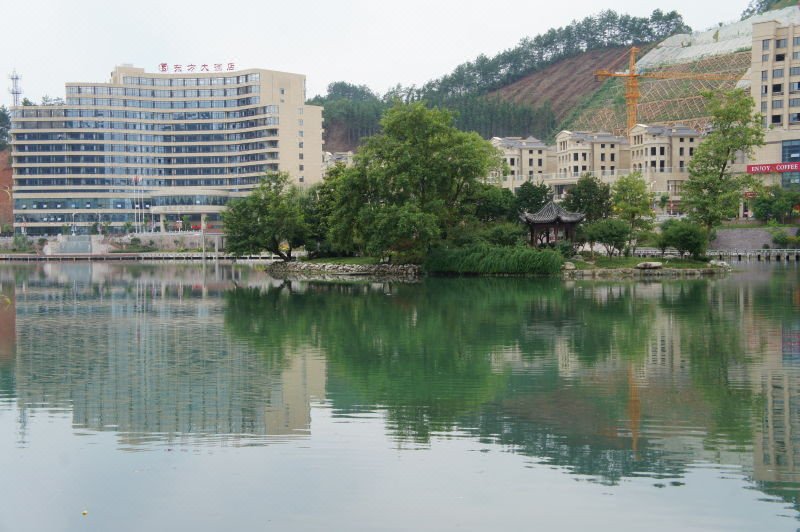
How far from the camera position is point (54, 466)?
10633 mm

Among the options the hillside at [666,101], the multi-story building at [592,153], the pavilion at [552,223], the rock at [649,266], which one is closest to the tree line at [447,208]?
the pavilion at [552,223]

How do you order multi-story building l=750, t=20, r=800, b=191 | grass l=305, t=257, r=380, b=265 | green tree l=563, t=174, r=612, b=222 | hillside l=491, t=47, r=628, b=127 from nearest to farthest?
grass l=305, t=257, r=380, b=265
green tree l=563, t=174, r=612, b=222
multi-story building l=750, t=20, r=800, b=191
hillside l=491, t=47, r=628, b=127

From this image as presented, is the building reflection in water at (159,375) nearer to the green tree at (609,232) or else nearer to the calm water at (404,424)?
the calm water at (404,424)

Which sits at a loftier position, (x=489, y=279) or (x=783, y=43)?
(x=783, y=43)

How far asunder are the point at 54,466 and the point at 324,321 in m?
16.2

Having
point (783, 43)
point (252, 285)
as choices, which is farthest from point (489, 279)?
point (783, 43)

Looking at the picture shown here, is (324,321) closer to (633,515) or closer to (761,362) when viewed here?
(761,362)

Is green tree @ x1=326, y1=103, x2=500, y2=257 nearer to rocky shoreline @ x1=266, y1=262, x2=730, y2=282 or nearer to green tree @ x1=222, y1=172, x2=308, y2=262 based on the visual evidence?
rocky shoreline @ x1=266, y1=262, x2=730, y2=282

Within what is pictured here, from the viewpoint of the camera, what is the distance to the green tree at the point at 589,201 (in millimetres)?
60656

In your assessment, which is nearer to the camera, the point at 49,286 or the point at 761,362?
the point at 761,362

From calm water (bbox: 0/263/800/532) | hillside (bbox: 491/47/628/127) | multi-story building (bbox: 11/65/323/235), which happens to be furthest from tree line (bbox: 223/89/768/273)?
hillside (bbox: 491/47/628/127)

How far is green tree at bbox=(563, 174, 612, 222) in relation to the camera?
199ft

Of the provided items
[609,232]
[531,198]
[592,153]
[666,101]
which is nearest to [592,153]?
[592,153]

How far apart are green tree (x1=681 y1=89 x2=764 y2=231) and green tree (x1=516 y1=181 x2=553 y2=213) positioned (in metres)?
10.1
